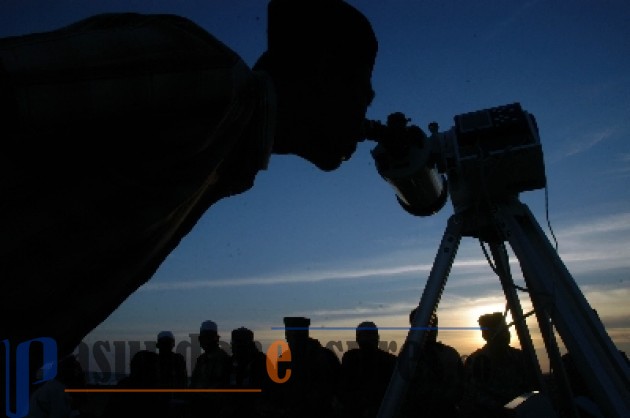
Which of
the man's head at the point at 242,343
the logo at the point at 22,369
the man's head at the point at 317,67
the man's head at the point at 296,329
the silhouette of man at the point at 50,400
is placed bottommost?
the silhouette of man at the point at 50,400

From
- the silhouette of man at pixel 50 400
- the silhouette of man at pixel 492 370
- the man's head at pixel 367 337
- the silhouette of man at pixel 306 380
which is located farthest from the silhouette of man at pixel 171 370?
the silhouette of man at pixel 492 370

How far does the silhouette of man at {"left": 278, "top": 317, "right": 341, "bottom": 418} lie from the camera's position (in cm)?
463

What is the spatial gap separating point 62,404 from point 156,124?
6.66 m

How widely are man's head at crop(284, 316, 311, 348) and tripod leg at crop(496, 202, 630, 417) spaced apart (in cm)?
223

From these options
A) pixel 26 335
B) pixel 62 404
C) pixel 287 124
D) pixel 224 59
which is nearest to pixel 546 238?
pixel 287 124

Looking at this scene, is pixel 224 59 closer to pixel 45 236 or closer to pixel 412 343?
pixel 45 236

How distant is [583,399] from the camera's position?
9.42ft

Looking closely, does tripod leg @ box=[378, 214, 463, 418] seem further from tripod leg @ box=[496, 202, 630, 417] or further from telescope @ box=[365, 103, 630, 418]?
tripod leg @ box=[496, 202, 630, 417]

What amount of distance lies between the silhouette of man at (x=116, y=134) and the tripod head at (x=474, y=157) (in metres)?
1.85

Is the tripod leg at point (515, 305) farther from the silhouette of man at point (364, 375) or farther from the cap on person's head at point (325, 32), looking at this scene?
the cap on person's head at point (325, 32)

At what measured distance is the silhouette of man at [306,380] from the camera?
463 cm

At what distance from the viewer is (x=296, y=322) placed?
4.32m

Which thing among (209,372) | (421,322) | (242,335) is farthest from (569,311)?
(209,372)

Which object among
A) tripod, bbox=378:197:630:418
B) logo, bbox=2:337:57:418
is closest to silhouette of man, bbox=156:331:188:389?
tripod, bbox=378:197:630:418
